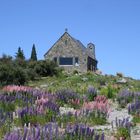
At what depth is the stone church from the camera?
5869 centimetres

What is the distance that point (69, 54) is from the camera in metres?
59.2

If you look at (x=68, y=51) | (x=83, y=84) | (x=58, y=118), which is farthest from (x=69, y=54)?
(x=58, y=118)

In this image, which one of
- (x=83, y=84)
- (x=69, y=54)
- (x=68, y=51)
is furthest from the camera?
(x=69, y=54)

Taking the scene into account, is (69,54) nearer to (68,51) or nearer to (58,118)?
(68,51)

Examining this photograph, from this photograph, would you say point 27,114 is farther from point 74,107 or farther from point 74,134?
point 74,107

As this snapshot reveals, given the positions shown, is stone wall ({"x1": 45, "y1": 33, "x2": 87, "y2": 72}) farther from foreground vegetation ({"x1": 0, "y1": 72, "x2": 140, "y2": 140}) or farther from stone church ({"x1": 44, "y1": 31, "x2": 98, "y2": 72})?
foreground vegetation ({"x1": 0, "y1": 72, "x2": 140, "y2": 140})

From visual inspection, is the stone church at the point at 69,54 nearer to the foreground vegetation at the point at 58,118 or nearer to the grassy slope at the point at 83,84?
the grassy slope at the point at 83,84

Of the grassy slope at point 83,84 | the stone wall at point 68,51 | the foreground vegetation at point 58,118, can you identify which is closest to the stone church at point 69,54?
the stone wall at point 68,51

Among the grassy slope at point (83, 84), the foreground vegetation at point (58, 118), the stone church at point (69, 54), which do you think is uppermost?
the stone church at point (69, 54)

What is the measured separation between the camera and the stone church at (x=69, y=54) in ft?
193

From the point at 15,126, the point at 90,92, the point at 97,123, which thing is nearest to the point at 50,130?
the point at 15,126

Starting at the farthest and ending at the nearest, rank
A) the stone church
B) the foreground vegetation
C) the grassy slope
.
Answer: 1. the stone church
2. the grassy slope
3. the foreground vegetation

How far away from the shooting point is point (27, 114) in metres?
9.82

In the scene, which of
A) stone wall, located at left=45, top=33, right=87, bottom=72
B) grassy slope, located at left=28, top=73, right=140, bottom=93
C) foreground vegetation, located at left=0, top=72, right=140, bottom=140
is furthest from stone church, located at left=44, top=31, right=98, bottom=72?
foreground vegetation, located at left=0, top=72, right=140, bottom=140
